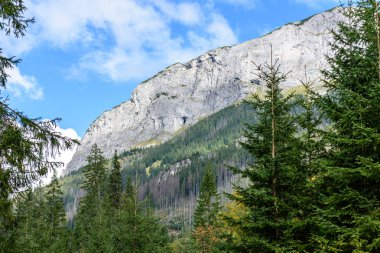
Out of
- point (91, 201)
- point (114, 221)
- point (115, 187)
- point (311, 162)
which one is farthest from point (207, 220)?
point (311, 162)

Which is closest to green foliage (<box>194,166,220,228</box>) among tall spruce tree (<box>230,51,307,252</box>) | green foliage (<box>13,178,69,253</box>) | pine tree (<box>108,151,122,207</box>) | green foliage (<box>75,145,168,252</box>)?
green foliage (<box>75,145,168,252</box>)

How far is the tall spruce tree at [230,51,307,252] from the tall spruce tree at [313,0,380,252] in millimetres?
2480

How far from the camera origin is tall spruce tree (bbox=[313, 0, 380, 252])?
10250mm

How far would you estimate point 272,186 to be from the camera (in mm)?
15820

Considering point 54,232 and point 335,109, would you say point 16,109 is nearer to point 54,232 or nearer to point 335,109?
point 335,109

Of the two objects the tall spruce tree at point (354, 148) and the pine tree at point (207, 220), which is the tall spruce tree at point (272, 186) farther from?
the pine tree at point (207, 220)

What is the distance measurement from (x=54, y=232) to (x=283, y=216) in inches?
1930

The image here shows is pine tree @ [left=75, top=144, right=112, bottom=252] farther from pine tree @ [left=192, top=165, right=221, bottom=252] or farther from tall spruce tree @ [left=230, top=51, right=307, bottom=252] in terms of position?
tall spruce tree @ [left=230, top=51, right=307, bottom=252]

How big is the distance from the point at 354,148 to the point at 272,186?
5318 millimetres

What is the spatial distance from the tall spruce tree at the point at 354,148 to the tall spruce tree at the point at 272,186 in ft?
8.13

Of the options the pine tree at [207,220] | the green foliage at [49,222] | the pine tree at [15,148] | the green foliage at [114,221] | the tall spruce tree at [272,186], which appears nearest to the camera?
the pine tree at [15,148]

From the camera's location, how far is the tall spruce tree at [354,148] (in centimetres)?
1025

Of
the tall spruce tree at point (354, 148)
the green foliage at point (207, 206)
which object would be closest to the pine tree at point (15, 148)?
the tall spruce tree at point (354, 148)

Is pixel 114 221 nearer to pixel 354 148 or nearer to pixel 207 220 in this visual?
pixel 207 220
